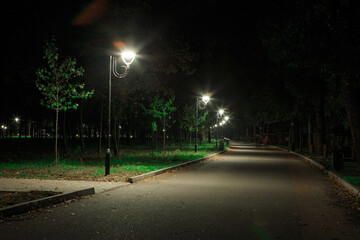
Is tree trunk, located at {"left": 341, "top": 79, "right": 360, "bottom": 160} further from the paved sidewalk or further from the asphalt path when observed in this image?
the paved sidewalk

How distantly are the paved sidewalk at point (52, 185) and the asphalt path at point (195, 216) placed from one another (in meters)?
0.55

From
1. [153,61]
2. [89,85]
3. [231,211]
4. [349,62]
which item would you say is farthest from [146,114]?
[231,211]

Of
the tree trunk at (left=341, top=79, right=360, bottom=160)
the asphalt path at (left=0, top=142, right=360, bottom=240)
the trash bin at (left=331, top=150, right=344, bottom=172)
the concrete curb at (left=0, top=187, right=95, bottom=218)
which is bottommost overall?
the asphalt path at (left=0, top=142, right=360, bottom=240)

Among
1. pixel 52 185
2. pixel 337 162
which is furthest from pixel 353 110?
pixel 52 185

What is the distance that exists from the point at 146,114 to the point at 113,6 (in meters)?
14.5

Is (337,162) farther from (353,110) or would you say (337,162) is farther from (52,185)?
(52,185)

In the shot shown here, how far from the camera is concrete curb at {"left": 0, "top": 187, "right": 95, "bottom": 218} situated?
7.11 metres

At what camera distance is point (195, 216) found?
7.32m

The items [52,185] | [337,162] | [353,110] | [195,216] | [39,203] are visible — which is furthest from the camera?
[337,162]

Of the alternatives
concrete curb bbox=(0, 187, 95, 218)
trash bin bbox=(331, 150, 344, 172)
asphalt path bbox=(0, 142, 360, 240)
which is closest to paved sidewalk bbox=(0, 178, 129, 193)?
concrete curb bbox=(0, 187, 95, 218)

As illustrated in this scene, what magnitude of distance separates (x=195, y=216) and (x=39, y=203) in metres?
3.56

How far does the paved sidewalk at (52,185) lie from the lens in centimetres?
992

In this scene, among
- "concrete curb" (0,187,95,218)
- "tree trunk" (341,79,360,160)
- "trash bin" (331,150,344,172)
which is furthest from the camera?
"trash bin" (331,150,344,172)

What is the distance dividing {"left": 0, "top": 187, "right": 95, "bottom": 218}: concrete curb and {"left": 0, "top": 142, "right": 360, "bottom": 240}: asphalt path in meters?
0.28
